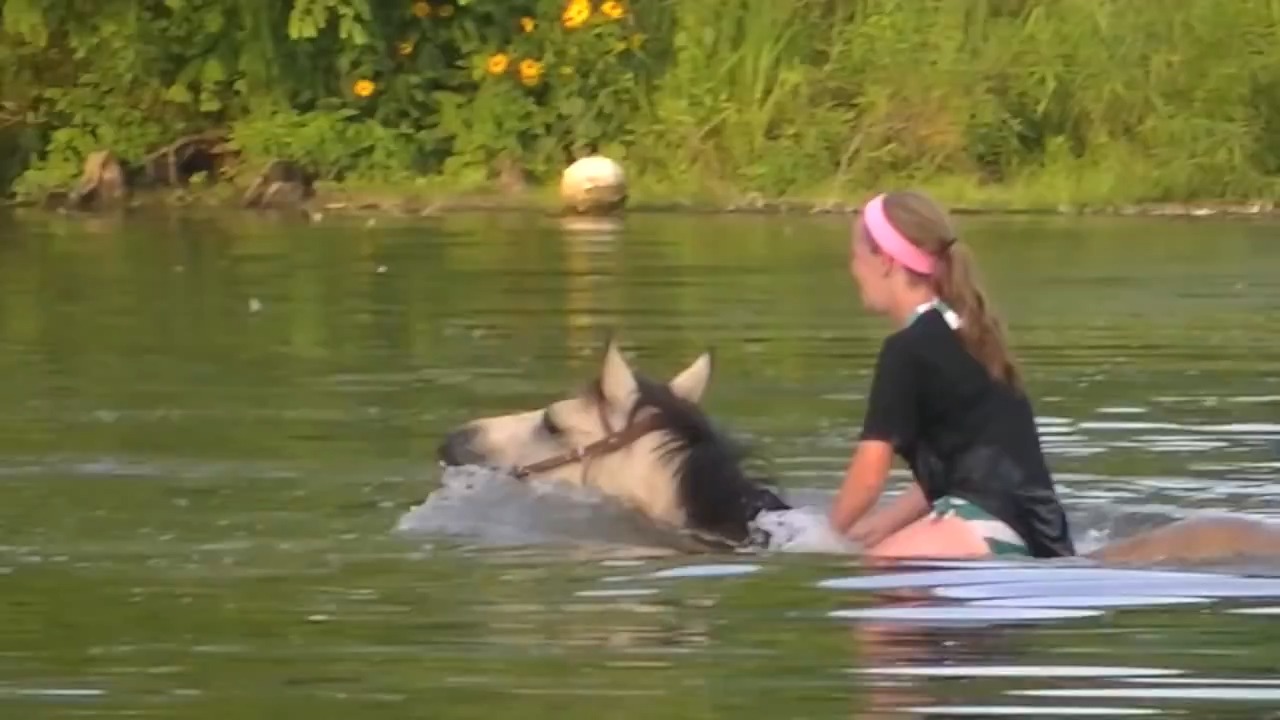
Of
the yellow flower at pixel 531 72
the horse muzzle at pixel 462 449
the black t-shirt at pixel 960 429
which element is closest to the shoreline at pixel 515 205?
the yellow flower at pixel 531 72

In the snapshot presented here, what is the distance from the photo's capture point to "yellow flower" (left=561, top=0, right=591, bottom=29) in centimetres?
2617

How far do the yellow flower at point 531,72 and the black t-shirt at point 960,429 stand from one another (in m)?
18.3

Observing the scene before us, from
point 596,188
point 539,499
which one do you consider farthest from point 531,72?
point 539,499

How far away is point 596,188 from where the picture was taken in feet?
77.5

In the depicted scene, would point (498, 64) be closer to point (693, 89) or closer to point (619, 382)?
point (693, 89)

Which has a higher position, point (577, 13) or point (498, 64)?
point (577, 13)

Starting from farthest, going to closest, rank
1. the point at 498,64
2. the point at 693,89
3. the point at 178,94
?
the point at 178,94
the point at 498,64
the point at 693,89

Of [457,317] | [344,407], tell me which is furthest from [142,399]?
[457,317]

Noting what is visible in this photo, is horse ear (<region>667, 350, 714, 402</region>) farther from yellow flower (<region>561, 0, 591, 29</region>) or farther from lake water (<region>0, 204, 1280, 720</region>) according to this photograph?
yellow flower (<region>561, 0, 591, 29</region>)

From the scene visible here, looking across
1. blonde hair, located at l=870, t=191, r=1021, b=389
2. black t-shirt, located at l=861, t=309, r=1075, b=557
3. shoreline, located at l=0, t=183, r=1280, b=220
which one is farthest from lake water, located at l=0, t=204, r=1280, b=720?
shoreline, located at l=0, t=183, r=1280, b=220

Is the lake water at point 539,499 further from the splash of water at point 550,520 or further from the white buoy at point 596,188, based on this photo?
the white buoy at point 596,188

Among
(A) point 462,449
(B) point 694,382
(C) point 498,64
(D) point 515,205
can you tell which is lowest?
(D) point 515,205

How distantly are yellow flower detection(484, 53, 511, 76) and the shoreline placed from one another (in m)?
→ 1.30

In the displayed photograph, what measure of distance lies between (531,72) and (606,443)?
1794 cm
